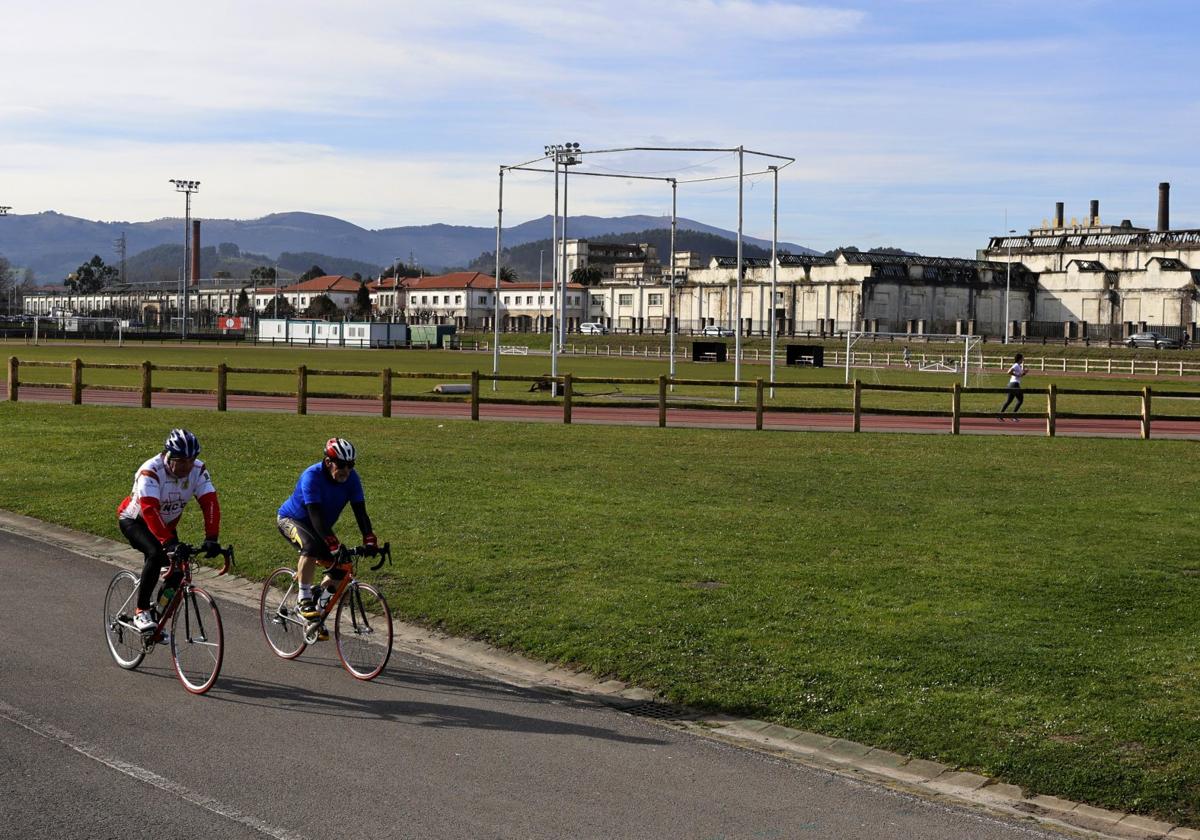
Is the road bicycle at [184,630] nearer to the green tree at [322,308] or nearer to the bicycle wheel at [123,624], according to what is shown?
the bicycle wheel at [123,624]

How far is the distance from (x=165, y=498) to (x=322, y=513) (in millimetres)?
1210

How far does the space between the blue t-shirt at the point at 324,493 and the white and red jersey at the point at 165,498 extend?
625mm

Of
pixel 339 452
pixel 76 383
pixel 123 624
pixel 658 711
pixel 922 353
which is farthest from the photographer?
pixel 922 353

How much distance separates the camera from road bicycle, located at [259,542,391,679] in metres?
10.0

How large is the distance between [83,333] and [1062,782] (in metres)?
135

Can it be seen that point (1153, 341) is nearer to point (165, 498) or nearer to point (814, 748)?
point (814, 748)

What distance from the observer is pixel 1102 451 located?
90.3ft

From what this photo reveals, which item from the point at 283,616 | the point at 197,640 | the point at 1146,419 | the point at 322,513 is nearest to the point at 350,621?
the point at 283,616

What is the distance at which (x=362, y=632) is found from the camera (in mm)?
10289

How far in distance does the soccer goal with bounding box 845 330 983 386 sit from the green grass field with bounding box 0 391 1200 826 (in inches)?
1933

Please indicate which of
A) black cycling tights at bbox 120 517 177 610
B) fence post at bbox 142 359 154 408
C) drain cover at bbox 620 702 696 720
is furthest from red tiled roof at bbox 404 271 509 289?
drain cover at bbox 620 702 696 720

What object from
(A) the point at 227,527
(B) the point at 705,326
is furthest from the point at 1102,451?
(B) the point at 705,326

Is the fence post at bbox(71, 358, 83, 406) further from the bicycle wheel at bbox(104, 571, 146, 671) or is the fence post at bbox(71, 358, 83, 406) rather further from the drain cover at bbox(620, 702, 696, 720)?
the drain cover at bbox(620, 702, 696, 720)

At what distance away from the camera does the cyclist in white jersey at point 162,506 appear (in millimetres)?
9750
